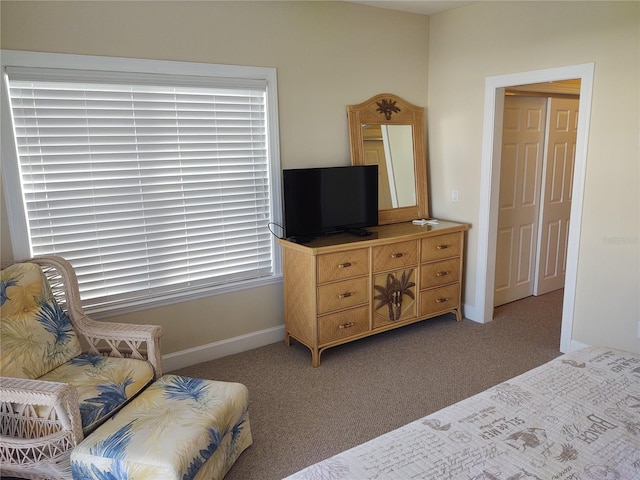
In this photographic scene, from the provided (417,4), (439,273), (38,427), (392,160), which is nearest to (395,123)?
(392,160)

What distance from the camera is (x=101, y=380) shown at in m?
2.28

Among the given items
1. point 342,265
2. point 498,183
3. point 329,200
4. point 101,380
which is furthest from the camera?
point 498,183

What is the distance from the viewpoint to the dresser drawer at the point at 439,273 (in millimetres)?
3883

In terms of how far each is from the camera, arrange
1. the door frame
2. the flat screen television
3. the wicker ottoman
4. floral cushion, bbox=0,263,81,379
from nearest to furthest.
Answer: the wicker ottoman
floral cushion, bbox=0,263,81,379
the door frame
the flat screen television

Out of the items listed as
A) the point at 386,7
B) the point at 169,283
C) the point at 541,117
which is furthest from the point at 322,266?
the point at 541,117

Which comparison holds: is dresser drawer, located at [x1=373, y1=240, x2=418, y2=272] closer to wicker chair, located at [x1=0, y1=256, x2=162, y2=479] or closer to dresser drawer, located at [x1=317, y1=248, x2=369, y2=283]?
dresser drawer, located at [x1=317, y1=248, x2=369, y2=283]

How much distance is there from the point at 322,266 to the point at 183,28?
1773 millimetres

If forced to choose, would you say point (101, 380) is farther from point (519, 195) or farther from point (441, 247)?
point (519, 195)

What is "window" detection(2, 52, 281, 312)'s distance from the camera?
8.99 ft

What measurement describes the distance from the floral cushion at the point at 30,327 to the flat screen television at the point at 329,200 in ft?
5.18

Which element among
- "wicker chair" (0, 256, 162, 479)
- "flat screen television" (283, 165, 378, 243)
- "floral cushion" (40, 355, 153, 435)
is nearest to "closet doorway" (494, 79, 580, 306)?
"flat screen television" (283, 165, 378, 243)

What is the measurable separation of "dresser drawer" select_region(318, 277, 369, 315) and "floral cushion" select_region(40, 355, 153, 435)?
1275mm

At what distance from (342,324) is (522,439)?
2025mm

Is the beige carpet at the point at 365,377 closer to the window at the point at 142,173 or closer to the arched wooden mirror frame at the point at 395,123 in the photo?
the window at the point at 142,173
